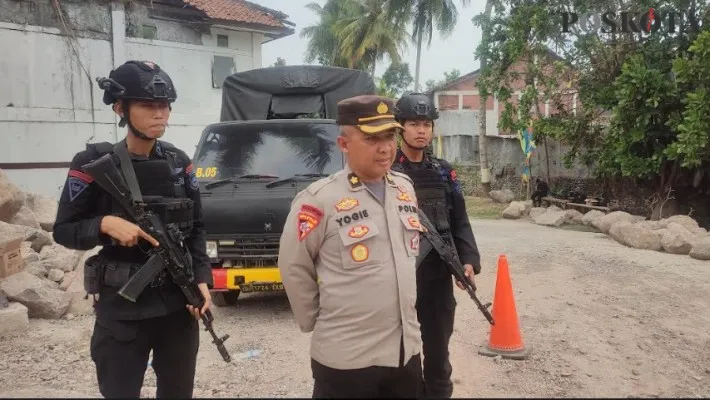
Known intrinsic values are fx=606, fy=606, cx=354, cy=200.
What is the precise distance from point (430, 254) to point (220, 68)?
51.7 feet

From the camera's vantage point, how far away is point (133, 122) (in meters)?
2.46

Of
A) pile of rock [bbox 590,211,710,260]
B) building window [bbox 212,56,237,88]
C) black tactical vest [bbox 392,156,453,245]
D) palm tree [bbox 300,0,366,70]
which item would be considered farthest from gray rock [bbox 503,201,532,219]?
palm tree [bbox 300,0,366,70]

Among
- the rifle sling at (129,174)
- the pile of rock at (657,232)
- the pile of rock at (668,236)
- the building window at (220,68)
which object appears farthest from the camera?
the building window at (220,68)

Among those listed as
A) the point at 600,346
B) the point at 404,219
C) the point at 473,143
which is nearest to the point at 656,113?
the point at 600,346

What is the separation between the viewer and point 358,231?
216 cm

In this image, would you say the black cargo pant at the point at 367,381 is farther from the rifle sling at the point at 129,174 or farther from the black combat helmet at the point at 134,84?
the black combat helmet at the point at 134,84

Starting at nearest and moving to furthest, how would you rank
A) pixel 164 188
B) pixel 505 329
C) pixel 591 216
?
pixel 164 188
pixel 505 329
pixel 591 216

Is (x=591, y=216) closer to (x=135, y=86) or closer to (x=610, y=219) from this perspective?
(x=610, y=219)

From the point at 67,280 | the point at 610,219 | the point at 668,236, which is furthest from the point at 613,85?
the point at 67,280

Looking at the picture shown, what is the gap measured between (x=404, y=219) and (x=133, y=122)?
3.83ft

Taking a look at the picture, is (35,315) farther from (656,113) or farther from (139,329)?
(656,113)

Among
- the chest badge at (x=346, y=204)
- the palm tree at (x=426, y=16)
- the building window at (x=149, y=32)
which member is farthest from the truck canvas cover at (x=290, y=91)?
the palm tree at (x=426, y=16)

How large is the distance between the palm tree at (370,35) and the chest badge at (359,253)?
2758 centimetres

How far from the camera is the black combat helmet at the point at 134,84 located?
242cm
